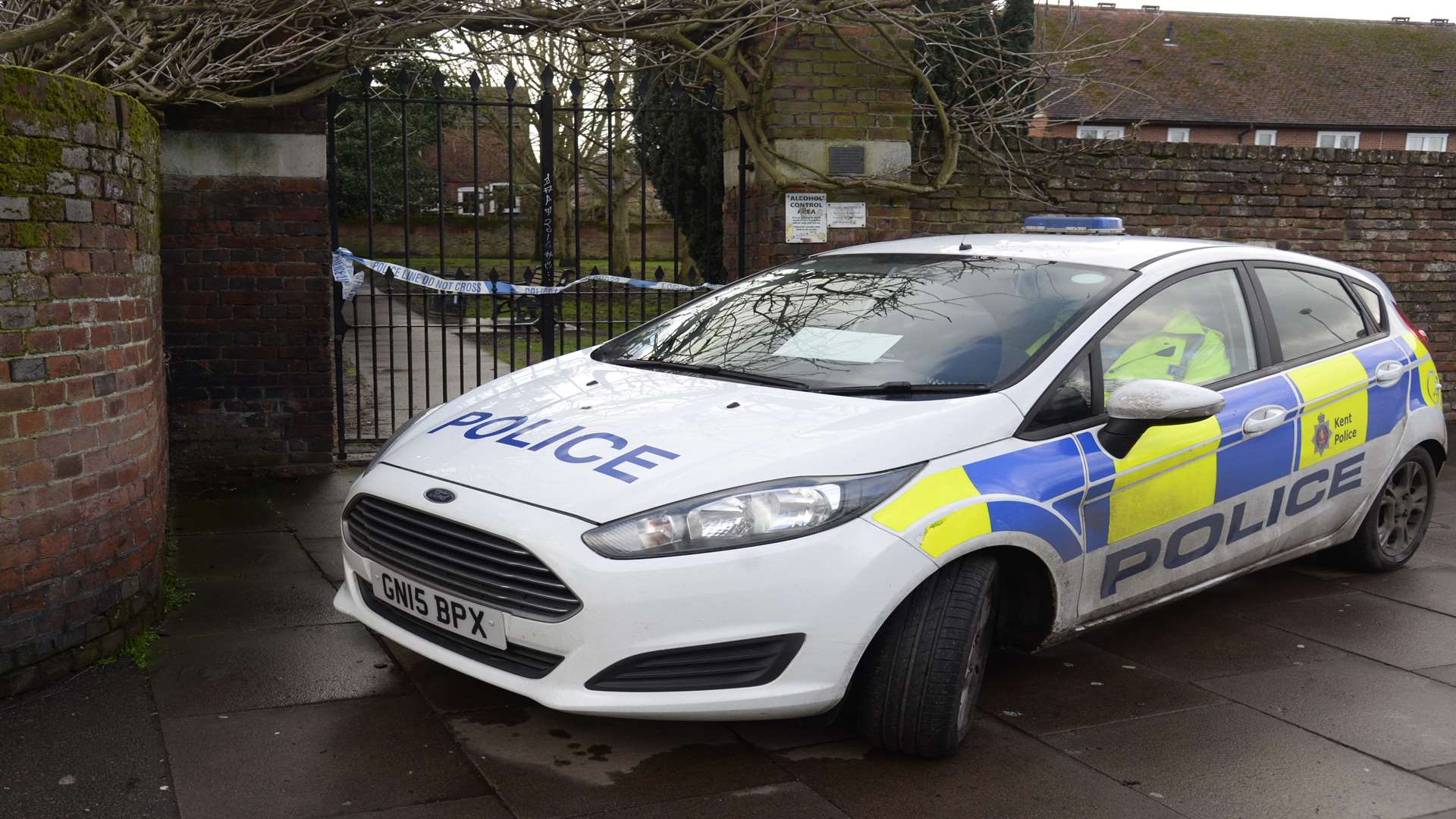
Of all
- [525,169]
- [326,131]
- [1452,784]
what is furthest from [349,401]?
[525,169]

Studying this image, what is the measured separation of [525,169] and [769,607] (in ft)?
68.7

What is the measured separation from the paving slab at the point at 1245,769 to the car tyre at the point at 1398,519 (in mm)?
1765

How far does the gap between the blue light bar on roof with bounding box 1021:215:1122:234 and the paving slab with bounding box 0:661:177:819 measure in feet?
12.3

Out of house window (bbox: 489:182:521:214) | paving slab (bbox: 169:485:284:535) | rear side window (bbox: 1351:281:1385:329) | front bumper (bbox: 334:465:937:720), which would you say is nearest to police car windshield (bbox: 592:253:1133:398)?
front bumper (bbox: 334:465:937:720)

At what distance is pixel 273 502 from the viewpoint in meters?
6.05

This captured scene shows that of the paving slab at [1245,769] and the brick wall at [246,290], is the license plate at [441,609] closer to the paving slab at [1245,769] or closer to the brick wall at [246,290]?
the paving slab at [1245,769]

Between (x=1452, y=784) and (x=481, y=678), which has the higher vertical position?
(x=481, y=678)

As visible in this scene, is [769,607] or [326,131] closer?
[769,607]

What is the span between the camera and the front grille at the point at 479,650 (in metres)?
3.05

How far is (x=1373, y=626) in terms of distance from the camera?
455cm

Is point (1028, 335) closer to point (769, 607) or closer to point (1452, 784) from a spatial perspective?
point (769, 607)

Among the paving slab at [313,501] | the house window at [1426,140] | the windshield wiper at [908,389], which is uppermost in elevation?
the house window at [1426,140]

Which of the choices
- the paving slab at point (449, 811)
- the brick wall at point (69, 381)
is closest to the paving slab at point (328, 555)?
the brick wall at point (69, 381)

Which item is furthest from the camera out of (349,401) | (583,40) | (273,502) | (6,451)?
(349,401)
